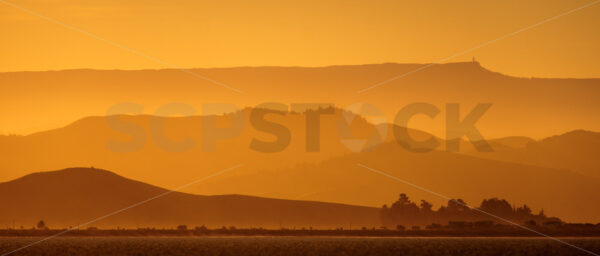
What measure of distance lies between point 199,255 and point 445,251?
164 feet

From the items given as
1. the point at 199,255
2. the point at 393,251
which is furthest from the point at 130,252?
the point at 393,251

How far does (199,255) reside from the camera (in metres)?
166

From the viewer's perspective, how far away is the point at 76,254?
172 meters

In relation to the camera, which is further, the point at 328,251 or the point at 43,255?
the point at 328,251

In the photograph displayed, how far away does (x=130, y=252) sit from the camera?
17638 cm

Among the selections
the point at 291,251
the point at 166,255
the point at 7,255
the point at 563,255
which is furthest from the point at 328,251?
the point at 7,255

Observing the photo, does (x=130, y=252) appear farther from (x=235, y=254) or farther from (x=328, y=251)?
(x=328, y=251)

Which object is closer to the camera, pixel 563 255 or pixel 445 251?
pixel 563 255

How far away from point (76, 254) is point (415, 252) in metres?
63.7

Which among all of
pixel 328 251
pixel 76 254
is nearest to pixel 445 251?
pixel 328 251

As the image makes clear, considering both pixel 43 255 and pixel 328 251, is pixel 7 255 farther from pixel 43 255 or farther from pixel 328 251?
pixel 328 251

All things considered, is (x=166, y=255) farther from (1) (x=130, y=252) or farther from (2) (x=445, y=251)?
(2) (x=445, y=251)

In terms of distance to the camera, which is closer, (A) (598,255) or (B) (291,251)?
(A) (598,255)

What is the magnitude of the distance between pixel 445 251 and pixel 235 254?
42592 mm
